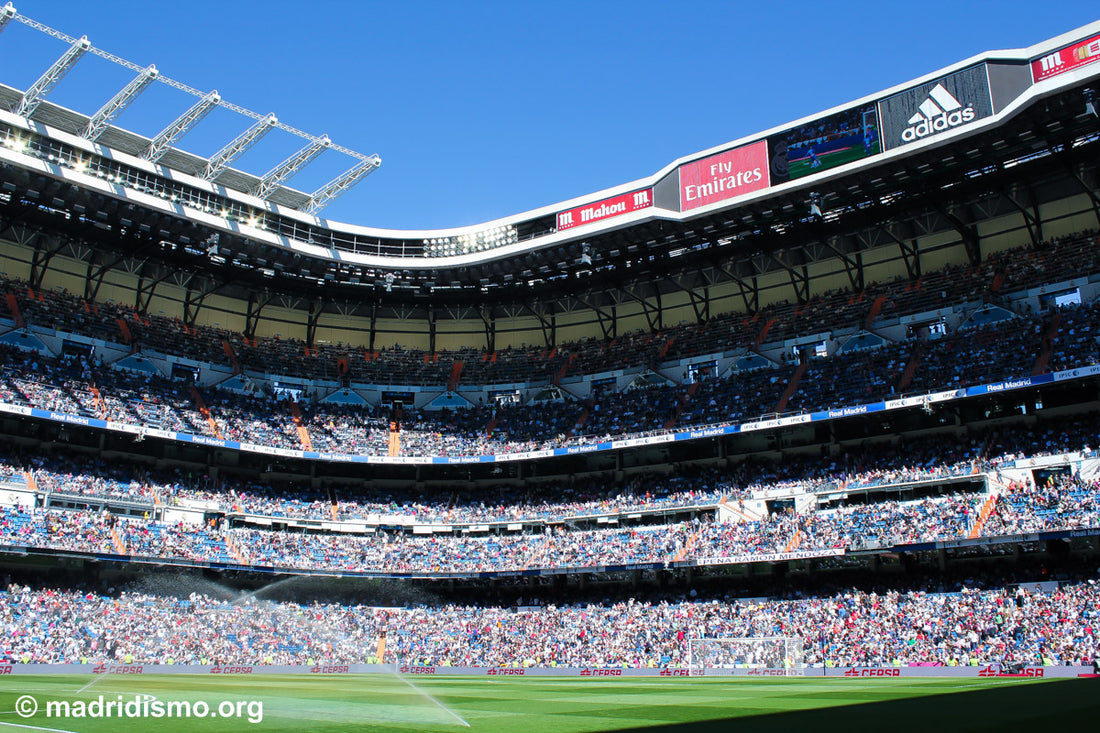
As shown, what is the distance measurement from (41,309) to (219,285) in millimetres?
11865

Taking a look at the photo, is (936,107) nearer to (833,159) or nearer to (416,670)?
(833,159)

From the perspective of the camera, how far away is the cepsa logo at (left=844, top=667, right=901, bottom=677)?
3506 centimetres

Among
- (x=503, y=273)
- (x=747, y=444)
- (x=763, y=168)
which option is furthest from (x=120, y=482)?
(x=763, y=168)

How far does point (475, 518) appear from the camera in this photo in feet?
201

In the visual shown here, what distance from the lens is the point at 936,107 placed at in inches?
1688

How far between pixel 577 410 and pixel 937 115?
1274 inches

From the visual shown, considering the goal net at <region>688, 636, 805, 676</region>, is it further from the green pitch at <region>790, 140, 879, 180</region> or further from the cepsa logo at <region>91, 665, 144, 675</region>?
the cepsa logo at <region>91, 665, 144, 675</region>

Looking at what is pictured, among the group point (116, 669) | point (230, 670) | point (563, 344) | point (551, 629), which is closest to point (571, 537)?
point (551, 629)

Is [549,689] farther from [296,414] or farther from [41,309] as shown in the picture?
[41,309]

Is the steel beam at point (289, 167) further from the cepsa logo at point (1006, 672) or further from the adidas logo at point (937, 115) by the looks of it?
the cepsa logo at point (1006, 672)

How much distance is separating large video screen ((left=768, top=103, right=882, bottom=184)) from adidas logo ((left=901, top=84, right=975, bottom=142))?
1812 millimetres

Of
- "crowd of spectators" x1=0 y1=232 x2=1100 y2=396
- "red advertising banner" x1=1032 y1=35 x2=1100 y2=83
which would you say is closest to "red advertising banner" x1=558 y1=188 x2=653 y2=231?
"crowd of spectators" x1=0 y1=232 x2=1100 y2=396

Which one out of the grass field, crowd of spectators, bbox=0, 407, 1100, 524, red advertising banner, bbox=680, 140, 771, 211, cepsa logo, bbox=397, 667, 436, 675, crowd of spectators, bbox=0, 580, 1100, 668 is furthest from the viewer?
red advertising banner, bbox=680, 140, 771, 211

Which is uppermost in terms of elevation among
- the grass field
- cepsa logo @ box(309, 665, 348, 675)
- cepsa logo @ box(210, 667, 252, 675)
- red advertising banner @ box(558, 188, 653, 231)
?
red advertising banner @ box(558, 188, 653, 231)
